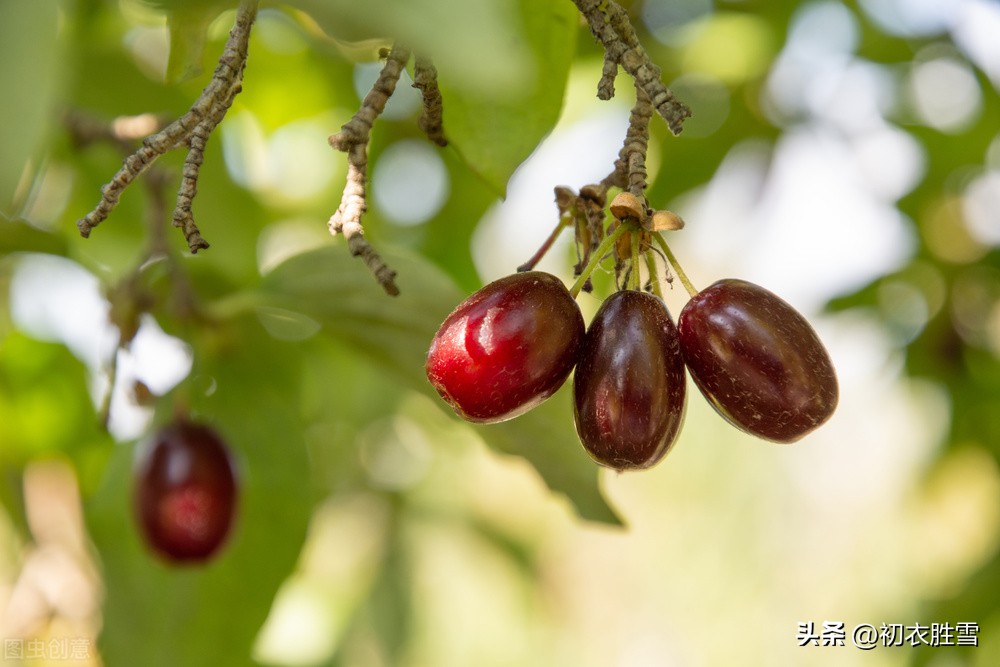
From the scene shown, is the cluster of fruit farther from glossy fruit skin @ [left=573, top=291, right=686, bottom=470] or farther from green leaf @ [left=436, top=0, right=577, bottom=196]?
green leaf @ [left=436, top=0, right=577, bottom=196]

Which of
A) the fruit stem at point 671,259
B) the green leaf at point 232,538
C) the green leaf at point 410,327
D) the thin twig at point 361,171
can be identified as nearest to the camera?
the thin twig at point 361,171

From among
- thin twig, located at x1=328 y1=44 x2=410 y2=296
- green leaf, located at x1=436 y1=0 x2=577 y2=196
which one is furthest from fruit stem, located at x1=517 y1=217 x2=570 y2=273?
thin twig, located at x1=328 y1=44 x2=410 y2=296

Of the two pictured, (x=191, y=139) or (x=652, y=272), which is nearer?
(x=191, y=139)

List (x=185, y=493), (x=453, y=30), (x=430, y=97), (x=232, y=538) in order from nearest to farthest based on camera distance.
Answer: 1. (x=453, y=30)
2. (x=430, y=97)
3. (x=185, y=493)
4. (x=232, y=538)

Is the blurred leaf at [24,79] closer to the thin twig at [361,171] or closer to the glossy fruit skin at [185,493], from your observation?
the thin twig at [361,171]

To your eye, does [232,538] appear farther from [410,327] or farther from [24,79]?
[24,79]

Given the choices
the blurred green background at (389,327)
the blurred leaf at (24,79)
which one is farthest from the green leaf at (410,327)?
the blurred leaf at (24,79)

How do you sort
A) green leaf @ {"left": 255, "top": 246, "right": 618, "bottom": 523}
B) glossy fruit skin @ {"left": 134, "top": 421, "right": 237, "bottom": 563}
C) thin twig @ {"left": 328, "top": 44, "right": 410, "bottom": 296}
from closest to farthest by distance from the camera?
thin twig @ {"left": 328, "top": 44, "right": 410, "bottom": 296} < green leaf @ {"left": 255, "top": 246, "right": 618, "bottom": 523} < glossy fruit skin @ {"left": 134, "top": 421, "right": 237, "bottom": 563}

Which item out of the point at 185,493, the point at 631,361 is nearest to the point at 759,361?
the point at 631,361
